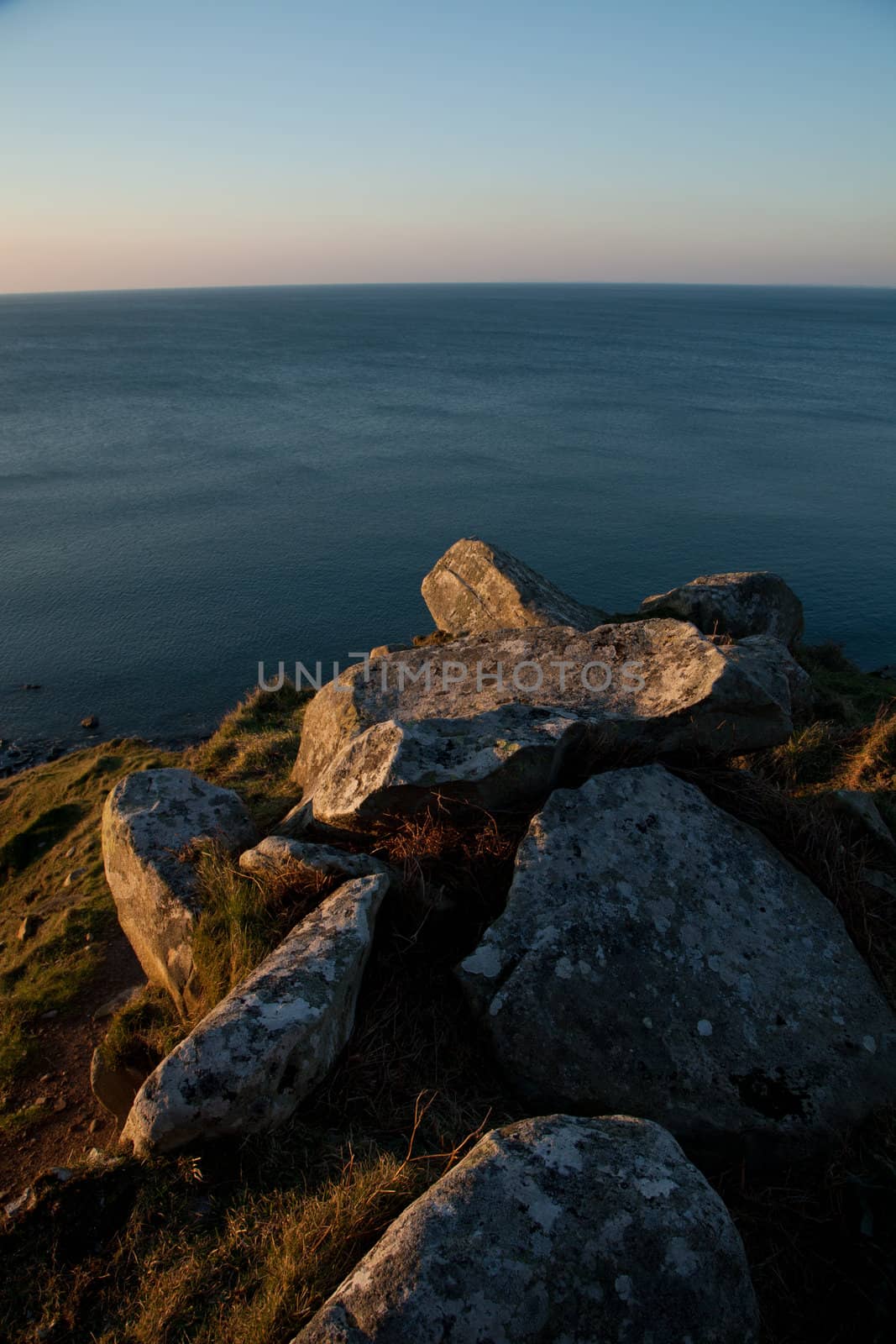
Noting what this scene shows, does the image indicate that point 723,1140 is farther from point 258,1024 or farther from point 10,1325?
point 10,1325

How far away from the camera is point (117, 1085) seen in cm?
595

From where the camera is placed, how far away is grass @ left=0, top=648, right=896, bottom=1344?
3.86 m

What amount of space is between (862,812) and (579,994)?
3509 millimetres

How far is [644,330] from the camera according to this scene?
171375mm

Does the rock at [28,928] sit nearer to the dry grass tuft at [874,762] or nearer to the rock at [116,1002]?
the rock at [116,1002]

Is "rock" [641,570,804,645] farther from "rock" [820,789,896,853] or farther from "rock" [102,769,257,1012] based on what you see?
"rock" [102,769,257,1012]

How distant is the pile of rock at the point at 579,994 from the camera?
3420 mm

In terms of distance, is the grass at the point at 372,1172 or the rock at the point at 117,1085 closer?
the grass at the point at 372,1172

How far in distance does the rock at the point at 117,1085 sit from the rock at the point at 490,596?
9.91m

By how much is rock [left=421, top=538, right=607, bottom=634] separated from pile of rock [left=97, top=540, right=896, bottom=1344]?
666 cm

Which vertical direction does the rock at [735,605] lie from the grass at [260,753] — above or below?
above

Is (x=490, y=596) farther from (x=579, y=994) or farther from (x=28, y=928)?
(x=579, y=994)

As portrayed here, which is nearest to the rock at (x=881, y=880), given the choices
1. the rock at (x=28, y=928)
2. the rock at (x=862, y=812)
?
the rock at (x=862, y=812)

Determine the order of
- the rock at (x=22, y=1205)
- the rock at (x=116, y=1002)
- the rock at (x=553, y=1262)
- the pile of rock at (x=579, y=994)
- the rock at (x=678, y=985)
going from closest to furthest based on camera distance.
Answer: the rock at (x=553, y=1262) → the pile of rock at (x=579, y=994) → the rock at (x=22, y=1205) → the rock at (x=678, y=985) → the rock at (x=116, y=1002)
